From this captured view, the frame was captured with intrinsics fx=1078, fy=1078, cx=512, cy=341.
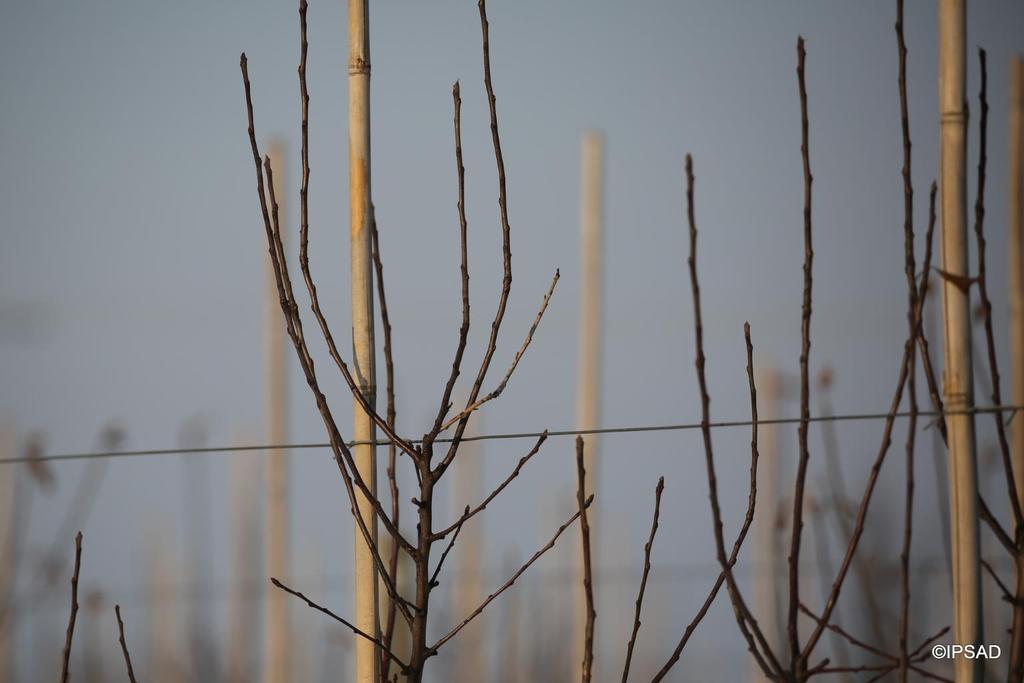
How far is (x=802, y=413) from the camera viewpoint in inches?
44.9

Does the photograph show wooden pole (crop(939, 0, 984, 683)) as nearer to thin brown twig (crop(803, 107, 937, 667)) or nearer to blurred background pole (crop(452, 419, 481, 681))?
thin brown twig (crop(803, 107, 937, 667))

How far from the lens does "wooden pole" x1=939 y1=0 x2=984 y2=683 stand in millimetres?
1346

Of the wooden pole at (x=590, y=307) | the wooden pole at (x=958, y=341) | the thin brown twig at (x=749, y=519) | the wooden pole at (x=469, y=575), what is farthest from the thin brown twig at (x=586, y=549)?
the wooden pole at (x=469, y=575)

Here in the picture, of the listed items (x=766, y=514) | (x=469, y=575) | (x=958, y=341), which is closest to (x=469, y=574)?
(x=469, y=575)

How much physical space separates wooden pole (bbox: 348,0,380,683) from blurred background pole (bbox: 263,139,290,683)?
14.3ft

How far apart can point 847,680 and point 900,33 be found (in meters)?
4.41

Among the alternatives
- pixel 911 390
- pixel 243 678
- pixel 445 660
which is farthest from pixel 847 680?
pixel 911 390

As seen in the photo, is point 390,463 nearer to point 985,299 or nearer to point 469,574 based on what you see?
point 985,299

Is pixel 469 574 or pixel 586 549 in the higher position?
pixel 586 549

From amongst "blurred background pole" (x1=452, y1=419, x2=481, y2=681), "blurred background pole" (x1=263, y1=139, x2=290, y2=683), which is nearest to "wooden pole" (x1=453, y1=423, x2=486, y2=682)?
"blurred background pole" (x1=452, y1=419, x2=481, y2=681)

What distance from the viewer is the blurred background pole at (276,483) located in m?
5.57

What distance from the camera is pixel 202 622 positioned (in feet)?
26.6

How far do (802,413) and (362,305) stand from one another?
521 mm

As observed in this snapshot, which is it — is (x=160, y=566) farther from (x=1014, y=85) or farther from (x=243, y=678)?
(x=1014, y=85)
